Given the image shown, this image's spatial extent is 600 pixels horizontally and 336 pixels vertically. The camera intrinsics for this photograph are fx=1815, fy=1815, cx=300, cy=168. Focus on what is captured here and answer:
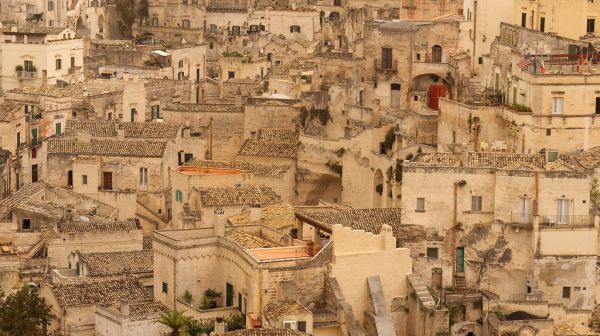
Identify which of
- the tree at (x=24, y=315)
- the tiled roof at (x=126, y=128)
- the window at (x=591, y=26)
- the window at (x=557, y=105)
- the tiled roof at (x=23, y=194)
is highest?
the window at (x=591, y=26)

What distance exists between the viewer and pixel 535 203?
58594 millimetres

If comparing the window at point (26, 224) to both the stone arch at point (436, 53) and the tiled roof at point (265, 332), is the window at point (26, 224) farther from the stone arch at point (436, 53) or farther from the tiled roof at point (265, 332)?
the stone arch at point (436, 53)

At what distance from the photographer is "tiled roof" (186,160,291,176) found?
72.7 meters

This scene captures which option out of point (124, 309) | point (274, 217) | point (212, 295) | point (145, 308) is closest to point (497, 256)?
point (274, 217)

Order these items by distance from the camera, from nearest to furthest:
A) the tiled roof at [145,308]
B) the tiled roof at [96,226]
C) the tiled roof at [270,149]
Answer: the tiled roof at [145,308]
the tiled roof at [96,226]
the tiled roof at [270,149]

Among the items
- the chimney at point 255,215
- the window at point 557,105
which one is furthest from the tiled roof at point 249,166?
the window at point 557,105

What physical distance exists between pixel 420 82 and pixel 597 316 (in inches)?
779

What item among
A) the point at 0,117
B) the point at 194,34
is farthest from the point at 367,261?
the point at 194,34

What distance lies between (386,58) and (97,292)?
22.2 metres

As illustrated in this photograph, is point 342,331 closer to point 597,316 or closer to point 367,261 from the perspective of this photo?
point 367,261

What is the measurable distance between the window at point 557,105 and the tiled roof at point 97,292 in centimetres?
1585

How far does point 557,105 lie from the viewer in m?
63.9

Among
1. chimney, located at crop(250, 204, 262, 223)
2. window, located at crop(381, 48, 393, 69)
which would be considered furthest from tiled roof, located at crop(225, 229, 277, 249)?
window, located at crop(381, 48, 393, 69)

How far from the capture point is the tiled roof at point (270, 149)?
7475 cm
